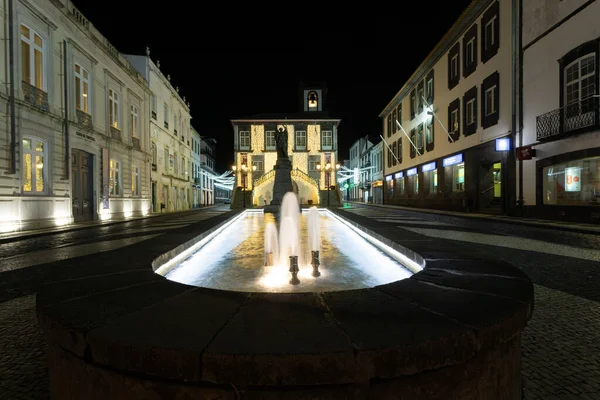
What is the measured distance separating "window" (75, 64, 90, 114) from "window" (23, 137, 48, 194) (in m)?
3.82

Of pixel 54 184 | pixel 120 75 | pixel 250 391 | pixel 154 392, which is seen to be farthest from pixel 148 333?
pixel 120 75

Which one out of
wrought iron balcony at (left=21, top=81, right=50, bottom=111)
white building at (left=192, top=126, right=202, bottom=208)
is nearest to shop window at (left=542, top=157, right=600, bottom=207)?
wrought iron balcony at (left=21, top=81, right=50, bottom=111)

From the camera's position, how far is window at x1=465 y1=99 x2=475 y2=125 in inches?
879

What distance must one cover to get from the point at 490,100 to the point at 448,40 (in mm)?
7742

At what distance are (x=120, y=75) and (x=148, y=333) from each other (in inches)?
968

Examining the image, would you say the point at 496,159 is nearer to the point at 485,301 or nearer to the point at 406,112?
the point at 406,112

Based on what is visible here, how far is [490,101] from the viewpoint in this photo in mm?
20406

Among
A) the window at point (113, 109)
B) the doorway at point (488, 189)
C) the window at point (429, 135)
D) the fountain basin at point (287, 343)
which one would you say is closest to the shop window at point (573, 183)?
the doorway at point (488, 189)

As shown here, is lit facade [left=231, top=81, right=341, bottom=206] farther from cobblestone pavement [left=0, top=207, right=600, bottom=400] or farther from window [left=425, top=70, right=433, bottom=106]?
cobblestone pavement [left=0, top=207, right=600, bottom=400]

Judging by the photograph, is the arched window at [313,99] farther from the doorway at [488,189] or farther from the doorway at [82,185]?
the doorway at [82,185]

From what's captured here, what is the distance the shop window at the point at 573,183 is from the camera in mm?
13555

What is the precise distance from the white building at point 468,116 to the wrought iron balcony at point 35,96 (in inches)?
869

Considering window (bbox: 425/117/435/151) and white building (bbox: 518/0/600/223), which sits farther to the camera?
window (bbox: 425/117/435/151)

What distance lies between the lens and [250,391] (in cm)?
147
